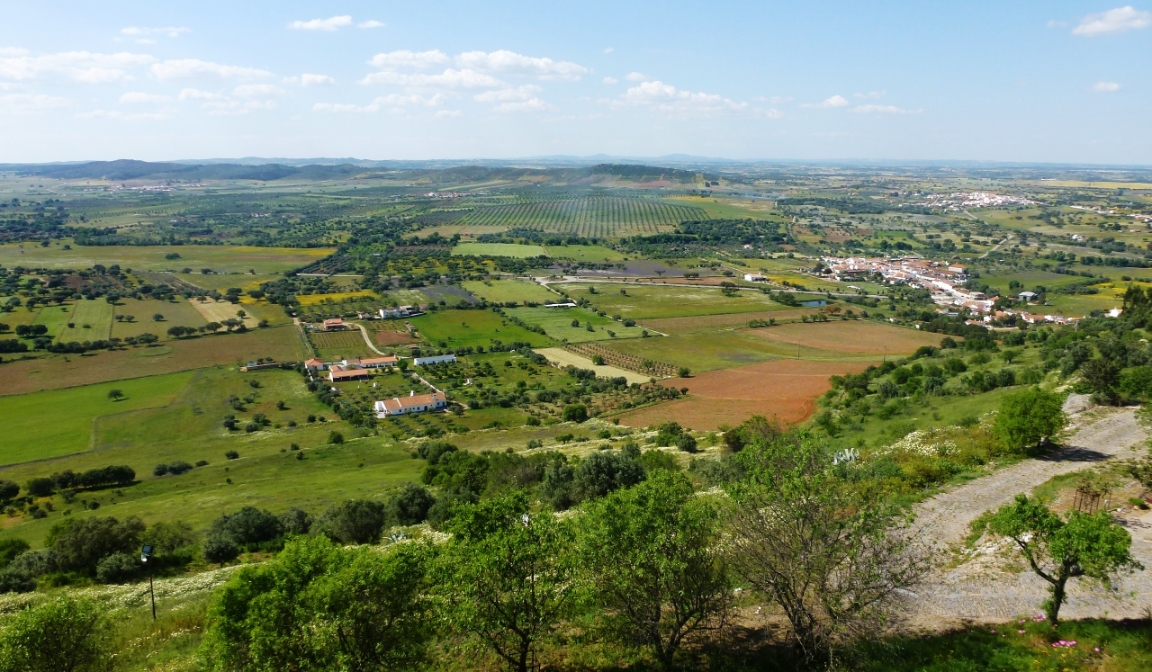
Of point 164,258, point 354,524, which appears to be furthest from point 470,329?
point 164,258

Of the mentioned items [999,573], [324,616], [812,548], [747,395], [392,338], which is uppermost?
[812,548]

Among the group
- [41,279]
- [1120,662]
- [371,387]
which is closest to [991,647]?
[1120,662]

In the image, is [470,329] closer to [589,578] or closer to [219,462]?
[219,462]

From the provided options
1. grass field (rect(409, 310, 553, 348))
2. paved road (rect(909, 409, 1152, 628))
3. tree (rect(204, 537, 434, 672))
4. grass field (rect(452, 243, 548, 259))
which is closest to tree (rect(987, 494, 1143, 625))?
paved road (rect(909, 409, 1152, 628))

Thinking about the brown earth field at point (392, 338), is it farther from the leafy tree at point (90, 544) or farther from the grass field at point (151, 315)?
the leafy tree at point (90, 544)

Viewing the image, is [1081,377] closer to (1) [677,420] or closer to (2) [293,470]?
(1) [677,420]
